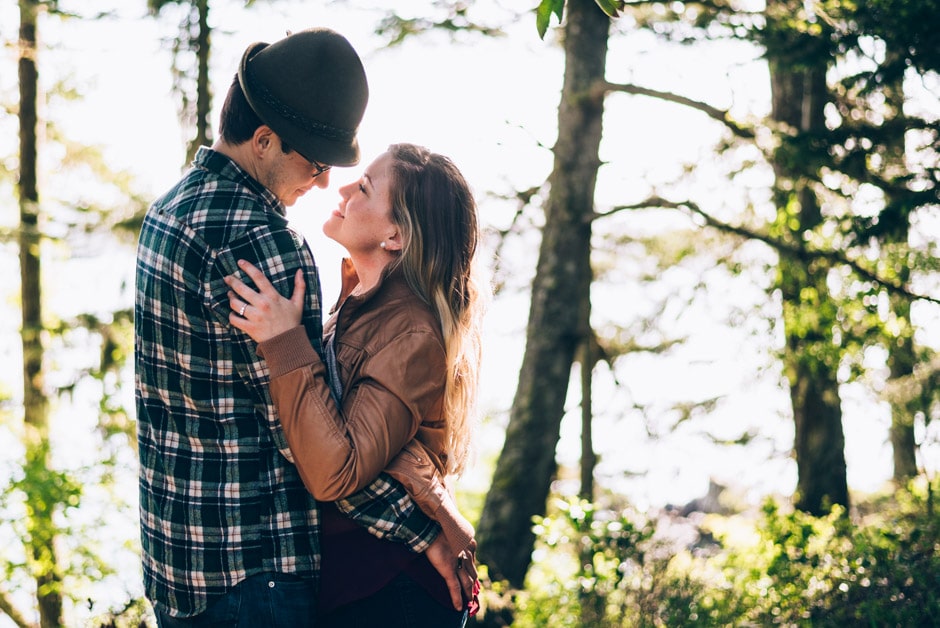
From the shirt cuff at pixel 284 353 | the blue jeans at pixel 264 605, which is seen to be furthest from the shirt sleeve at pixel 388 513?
the shirt cuff at pixel 284 353

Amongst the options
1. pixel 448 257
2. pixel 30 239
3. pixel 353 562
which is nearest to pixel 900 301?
pixel 448 257

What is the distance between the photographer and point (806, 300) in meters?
7.13

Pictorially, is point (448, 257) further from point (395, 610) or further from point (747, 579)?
point (747, 579)

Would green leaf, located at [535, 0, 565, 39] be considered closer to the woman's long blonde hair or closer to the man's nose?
the woman's long blonde hair

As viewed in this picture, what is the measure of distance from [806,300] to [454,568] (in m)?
5.52

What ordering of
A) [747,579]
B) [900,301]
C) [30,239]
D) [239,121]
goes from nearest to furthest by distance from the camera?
[239,121] < [747,579] < [900,301] < [30,239]

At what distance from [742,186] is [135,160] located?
7696 mm

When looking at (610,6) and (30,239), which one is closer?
(610,6)

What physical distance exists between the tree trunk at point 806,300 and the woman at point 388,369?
4310mm

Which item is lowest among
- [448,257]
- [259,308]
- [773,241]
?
[259,308]

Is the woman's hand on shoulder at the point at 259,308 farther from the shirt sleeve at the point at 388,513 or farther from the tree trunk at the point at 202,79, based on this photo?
the tree trunk at the point at 202,79

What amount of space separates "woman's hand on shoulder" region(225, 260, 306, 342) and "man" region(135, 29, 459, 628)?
0.11 ft

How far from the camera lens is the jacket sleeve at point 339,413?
2086mm

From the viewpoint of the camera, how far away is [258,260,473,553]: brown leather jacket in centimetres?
210
